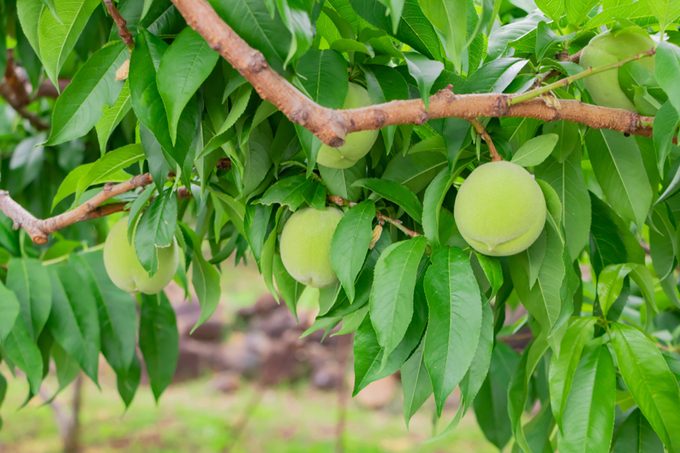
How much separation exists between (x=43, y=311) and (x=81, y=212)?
20cm

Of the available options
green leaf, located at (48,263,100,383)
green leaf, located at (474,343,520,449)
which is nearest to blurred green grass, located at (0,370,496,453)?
green leaf, located at (474,343,520,449)

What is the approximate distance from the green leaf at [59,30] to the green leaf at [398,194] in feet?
0.86

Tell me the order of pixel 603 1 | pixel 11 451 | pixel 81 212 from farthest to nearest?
1. pixel 11 451
2. pixel 81 212
3. pixel 603 1

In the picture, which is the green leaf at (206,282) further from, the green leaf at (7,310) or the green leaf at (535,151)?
the green leaf at (535,151)

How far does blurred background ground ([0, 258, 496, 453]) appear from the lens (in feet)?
12.0

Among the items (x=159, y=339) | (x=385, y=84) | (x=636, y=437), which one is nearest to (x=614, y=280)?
(x=636, y=437)

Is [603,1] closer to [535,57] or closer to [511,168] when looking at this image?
[535,57]

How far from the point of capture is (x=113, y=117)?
66cm

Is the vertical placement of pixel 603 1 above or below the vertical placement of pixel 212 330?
above

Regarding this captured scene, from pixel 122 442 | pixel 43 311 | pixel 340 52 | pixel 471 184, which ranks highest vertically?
pixel 340 52

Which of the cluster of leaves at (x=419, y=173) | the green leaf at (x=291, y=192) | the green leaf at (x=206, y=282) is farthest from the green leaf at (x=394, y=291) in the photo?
the green leaf at (x=206, y=282)

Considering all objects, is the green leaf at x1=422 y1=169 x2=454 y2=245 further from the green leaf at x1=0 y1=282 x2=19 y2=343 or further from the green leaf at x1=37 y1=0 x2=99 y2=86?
the green leaf at x1=0 y1=282 x2=19 y2=343

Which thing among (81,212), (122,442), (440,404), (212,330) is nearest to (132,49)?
(81,212)

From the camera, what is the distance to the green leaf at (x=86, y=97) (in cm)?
61
